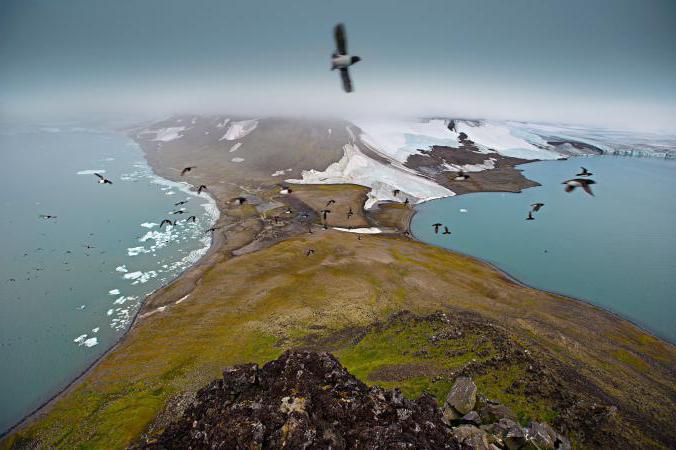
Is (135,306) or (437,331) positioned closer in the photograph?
(437,331)

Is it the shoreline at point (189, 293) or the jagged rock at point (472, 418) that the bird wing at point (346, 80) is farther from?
the shoreline at point (189, 293)

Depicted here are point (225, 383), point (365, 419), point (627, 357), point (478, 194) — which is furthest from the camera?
point (478, 194)

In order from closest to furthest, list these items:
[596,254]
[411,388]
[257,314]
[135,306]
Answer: [411,388] → [257,314] → [135,306] → [596,254]

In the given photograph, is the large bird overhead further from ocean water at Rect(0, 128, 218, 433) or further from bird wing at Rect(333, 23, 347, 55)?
ocean water at Rect(0, 128, 218, 433)

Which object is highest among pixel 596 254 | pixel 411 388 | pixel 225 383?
pixel 225 383

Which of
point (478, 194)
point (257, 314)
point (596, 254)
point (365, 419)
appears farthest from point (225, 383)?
point (478, 194)

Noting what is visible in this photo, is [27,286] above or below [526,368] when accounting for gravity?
below

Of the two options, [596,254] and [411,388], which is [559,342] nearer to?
[411,388]

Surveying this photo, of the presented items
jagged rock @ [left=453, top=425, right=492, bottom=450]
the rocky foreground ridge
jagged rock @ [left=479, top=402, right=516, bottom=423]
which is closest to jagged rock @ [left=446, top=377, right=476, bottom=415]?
the rocky foreground ridge

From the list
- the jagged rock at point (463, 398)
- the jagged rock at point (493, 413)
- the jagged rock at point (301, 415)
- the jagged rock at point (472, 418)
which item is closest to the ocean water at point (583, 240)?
the jagged rock at point (493, 413)
